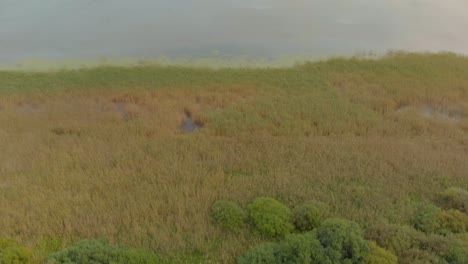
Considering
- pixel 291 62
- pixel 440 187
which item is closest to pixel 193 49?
pixel 291 62

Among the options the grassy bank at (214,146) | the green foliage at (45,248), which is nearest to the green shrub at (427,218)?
the grassy bank at (214,146)

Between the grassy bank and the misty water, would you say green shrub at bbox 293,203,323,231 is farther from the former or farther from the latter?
the misty water

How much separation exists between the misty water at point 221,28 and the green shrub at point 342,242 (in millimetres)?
9163

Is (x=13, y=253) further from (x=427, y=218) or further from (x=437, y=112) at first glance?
(x=437, y=112)

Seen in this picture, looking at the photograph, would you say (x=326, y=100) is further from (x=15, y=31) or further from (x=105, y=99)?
(x=15, y=31)

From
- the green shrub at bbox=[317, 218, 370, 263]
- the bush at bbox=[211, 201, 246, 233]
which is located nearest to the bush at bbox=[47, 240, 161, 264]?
the bush at bbox=[211, 201, 246, 233]

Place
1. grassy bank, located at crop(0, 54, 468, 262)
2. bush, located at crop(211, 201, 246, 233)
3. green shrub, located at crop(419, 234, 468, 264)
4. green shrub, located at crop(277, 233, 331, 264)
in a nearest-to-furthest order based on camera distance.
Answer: green shrub, located at crop(277, 233, 331, 264) → green shrub, located at crop(419, 234, 468, 264) → bush, located at crop(211, 201, 246, 233) → grassy bank, located at crop(0, 54, 468, 262)

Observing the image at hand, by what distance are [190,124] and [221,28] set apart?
6664 mm

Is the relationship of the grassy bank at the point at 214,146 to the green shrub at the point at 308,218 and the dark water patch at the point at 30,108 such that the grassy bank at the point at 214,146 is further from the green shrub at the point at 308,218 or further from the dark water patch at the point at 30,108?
the green shrub at the point at 308,218

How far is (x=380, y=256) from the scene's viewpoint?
5062 millimetres

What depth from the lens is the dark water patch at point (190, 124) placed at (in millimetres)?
9727

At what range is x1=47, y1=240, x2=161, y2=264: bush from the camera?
5.06m

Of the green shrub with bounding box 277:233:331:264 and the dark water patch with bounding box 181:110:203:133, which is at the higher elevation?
the dark water patch with bounding box 181:110:203:133

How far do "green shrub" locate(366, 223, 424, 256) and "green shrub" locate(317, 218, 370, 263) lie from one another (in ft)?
1.15
